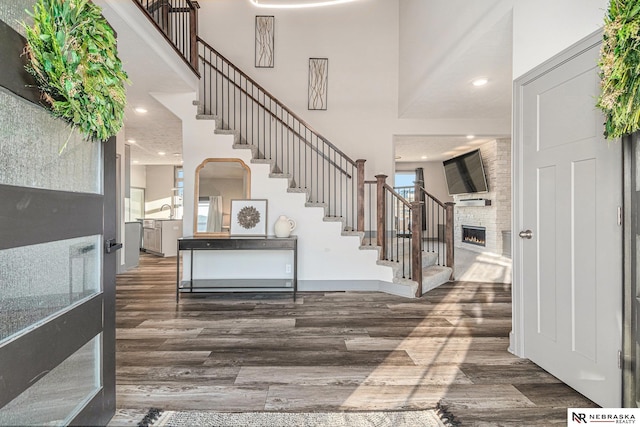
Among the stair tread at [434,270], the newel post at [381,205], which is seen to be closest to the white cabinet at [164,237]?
the newel post at [381,205]

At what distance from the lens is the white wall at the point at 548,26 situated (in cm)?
196

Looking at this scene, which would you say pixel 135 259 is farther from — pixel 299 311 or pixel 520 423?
pixel 520 423

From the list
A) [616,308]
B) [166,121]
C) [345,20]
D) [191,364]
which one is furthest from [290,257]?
[345,20]

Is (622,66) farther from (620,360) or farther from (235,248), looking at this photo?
(235,248)

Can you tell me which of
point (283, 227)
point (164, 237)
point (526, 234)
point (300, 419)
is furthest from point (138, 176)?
point (526, 234)

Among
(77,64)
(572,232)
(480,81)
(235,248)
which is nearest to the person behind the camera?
(77,64)

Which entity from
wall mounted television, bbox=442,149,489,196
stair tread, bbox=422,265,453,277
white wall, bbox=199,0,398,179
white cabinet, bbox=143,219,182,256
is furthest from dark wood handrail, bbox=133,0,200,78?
wall mounted television, bbox=442,149,489,196

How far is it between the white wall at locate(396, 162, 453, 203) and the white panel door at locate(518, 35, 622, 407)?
9.07 metres

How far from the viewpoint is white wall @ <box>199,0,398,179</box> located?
583 cm

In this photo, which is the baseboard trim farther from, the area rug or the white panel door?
the area rug

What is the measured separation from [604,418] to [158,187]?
1208 centimetres

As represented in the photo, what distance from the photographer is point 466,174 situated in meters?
9.01

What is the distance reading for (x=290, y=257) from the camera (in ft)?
15.3

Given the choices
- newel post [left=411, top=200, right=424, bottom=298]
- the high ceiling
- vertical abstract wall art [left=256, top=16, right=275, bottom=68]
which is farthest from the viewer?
vertical abstract wall art [left=256, top=16, right=275, bottom=68]
